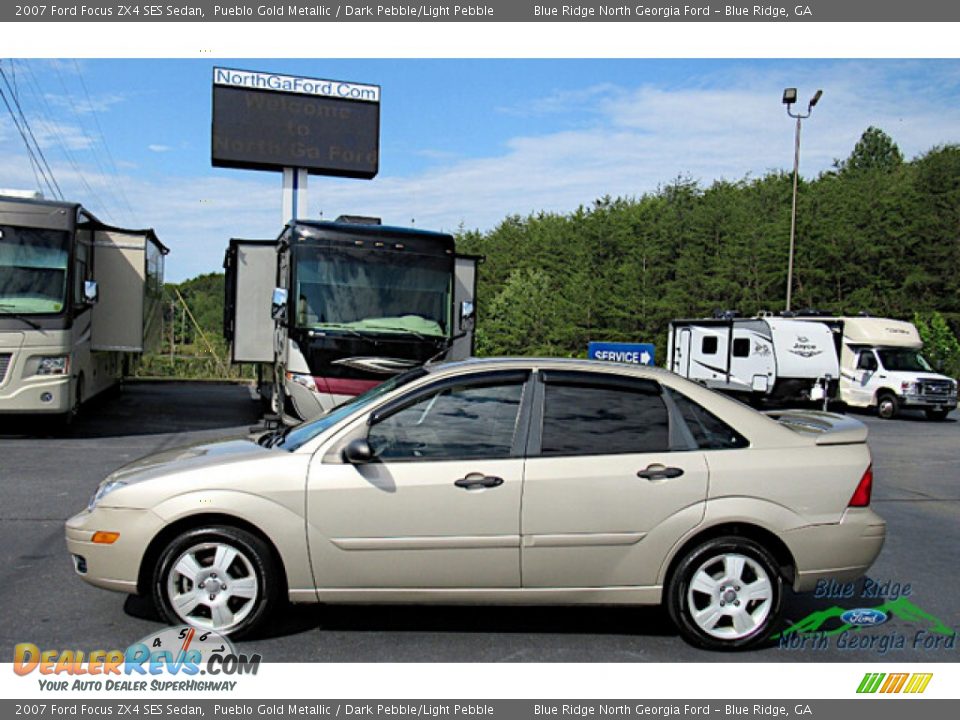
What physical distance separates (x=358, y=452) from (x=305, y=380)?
7.58 metres

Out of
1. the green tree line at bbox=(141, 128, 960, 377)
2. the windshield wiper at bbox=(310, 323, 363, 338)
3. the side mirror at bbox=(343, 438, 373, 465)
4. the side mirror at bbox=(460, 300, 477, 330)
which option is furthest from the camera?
the green tree line at bbox=(141, 128, 960, 377)

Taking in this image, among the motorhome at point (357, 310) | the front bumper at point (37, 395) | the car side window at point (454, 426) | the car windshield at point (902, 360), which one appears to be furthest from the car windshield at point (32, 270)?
the car windshield at point (902, 360)

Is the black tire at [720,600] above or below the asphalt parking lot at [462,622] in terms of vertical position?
above

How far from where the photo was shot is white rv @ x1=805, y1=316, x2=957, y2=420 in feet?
77.2

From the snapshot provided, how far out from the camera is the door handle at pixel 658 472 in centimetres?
493

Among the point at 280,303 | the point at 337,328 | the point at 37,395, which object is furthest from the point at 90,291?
the point at 337,328

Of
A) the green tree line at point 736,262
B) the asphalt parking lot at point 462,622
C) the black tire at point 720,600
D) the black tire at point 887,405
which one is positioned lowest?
the black tire at point 887,405

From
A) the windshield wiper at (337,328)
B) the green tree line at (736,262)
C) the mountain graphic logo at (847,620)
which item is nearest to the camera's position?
the mountain graphic logo at (847,620)

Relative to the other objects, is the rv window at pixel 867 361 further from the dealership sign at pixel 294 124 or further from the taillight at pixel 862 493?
the taillight at pixel 862 493

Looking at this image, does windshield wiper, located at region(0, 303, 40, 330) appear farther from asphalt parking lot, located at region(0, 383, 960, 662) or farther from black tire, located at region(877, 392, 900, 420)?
black tire, located at region(877, 392, 900, 420)

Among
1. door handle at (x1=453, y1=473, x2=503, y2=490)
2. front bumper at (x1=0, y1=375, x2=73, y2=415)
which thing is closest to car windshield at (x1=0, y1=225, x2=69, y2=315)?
front bumper at (x1=0, y1=375, x2=73, y2=415)

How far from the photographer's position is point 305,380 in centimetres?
1214

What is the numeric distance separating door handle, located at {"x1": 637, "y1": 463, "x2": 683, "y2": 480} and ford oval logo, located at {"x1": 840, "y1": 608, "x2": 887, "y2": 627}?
171 centimetres

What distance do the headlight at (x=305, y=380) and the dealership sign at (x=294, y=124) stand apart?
11.3 m
